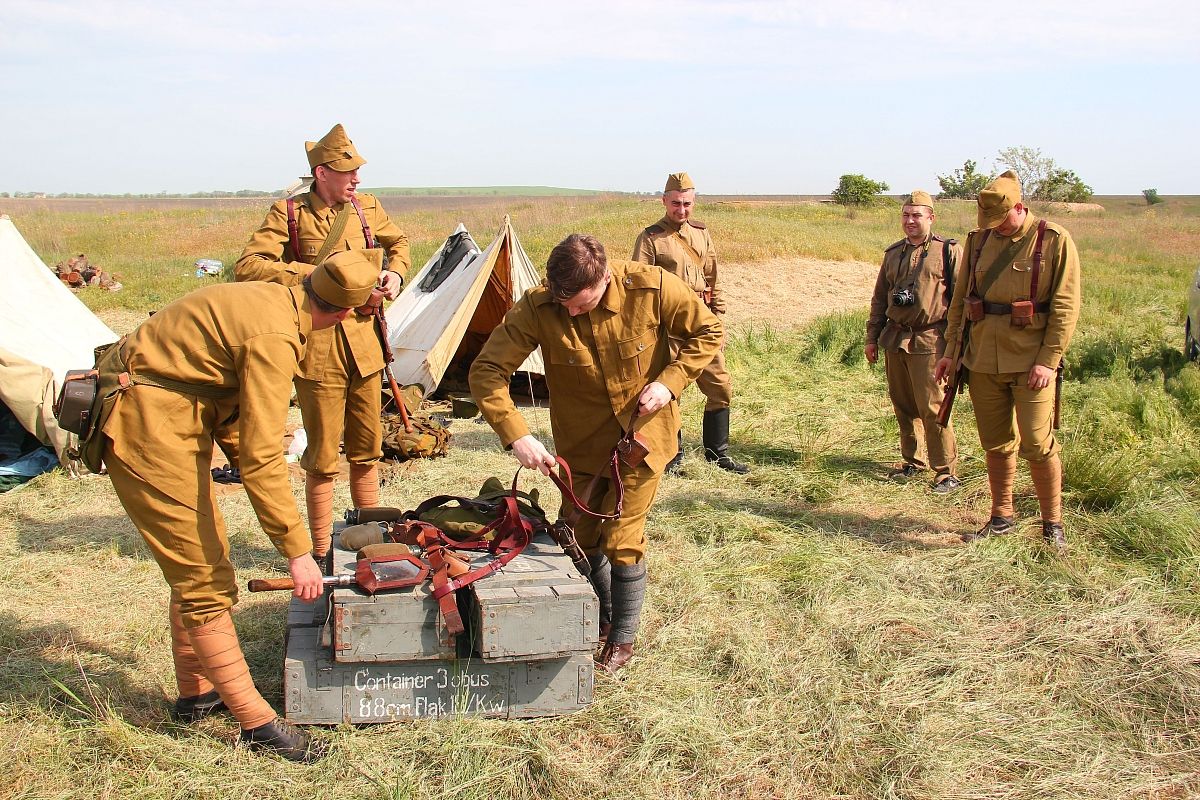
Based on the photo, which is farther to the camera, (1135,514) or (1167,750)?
(1135,514)

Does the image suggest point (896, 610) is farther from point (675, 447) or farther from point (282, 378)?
point (282, 378)

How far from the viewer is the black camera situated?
5758 mm

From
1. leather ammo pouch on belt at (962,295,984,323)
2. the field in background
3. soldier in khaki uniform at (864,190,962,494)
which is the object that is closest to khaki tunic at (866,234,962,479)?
soldier in khaki uniform at (864,190,962,494)

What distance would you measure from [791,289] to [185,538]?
12.6 meters

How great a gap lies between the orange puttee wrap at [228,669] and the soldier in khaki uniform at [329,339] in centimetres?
116

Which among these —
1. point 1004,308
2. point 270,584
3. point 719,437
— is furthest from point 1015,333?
point 270,584

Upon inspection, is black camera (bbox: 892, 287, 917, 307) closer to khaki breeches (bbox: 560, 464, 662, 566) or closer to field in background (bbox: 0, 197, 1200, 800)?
field in background (bbox: 0, 197, 1200, 800)

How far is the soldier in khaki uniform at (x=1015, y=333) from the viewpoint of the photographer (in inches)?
173

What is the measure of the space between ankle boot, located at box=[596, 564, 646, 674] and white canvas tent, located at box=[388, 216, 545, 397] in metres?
3.99

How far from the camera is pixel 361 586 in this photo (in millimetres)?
3020

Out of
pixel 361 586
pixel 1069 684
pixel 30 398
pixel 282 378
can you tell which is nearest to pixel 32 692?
pixel 361 586

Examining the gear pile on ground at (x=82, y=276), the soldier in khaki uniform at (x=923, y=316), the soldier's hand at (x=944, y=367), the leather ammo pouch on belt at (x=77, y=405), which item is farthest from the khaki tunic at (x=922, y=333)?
the gear pile on ground at (x=82, y=276)

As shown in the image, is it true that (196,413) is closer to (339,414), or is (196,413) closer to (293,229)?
(339,414)

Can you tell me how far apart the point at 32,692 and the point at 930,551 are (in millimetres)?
3997
